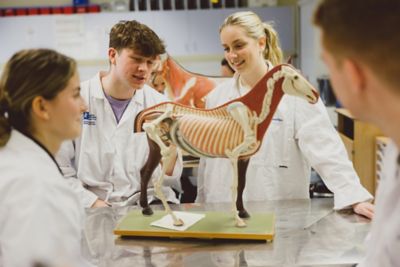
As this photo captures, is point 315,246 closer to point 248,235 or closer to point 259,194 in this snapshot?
point 248,235

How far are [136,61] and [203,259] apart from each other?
0.80m

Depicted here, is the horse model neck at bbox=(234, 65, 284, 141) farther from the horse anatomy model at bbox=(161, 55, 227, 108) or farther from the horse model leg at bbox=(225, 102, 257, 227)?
the horse anatomy model at bbox=(161, 55, 227, 108)

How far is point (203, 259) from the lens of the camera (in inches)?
55.0

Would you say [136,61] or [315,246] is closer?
[315,246]

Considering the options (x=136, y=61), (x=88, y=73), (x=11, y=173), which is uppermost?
(x=136, y=61)

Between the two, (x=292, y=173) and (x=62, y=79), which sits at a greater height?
(x=62, y=79)

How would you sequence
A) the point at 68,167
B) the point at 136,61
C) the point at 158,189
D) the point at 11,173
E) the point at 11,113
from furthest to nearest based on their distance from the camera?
the point at 68,167 < the point at 136,61 < the point at 158,189 < the point at 11,113 < the point at 11,173

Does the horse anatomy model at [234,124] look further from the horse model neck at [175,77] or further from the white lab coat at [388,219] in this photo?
the horse model neck at [175,77]

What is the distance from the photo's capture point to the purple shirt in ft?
6.72

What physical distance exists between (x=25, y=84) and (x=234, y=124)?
66 cm

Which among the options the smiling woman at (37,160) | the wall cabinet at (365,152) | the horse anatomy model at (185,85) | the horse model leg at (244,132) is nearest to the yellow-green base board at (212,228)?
the horse model leg at (244,132)

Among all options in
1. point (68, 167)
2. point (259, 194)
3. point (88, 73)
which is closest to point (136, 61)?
point (68, 167)

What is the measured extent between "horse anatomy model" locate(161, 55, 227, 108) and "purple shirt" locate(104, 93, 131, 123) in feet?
3.89

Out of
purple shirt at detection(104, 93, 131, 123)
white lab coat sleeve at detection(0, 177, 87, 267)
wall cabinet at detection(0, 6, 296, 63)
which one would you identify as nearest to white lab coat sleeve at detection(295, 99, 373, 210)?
purple shirt at detection(104, 93, 131, 123)
